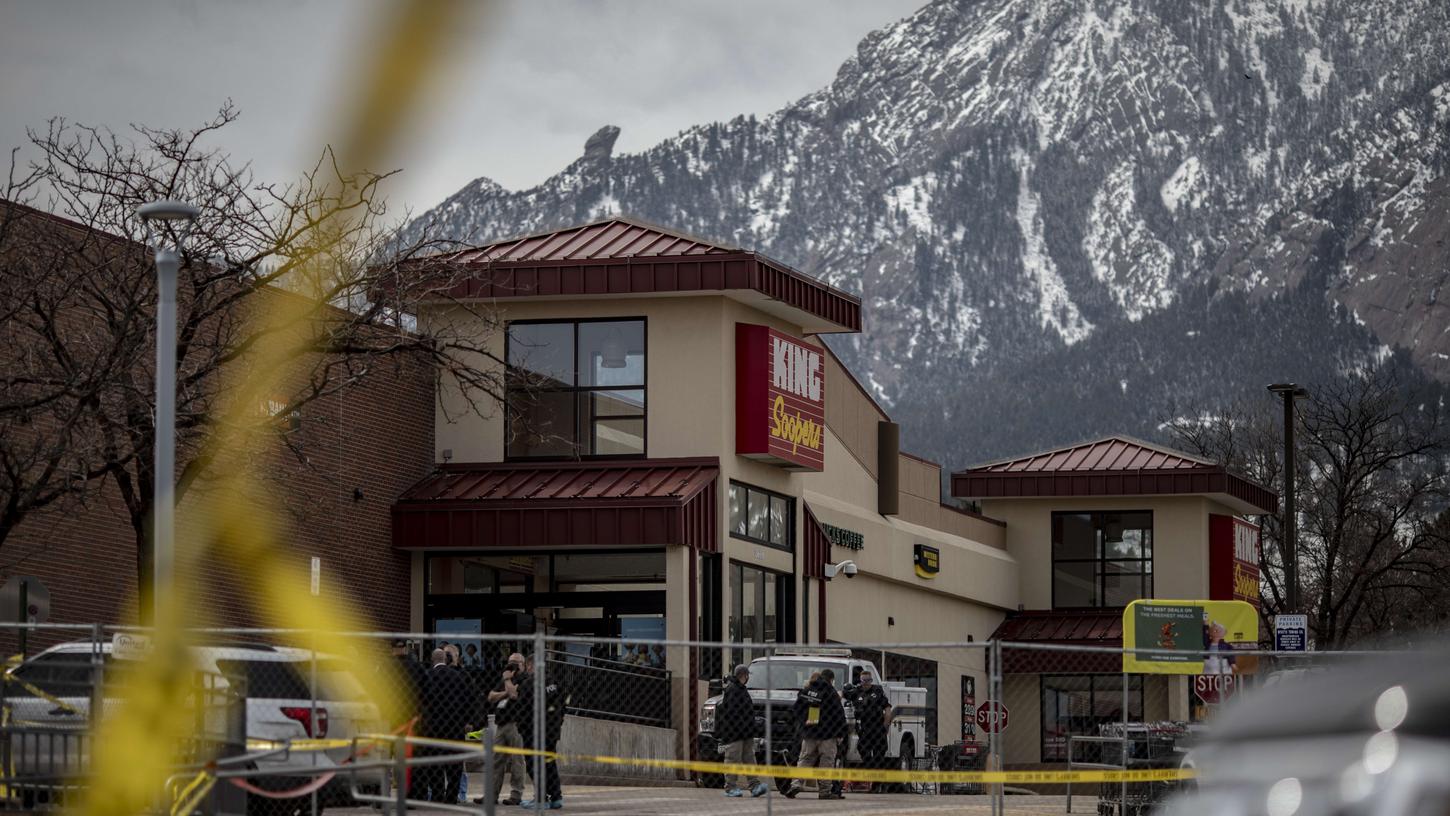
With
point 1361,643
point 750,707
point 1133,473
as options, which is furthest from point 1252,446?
point 750,707

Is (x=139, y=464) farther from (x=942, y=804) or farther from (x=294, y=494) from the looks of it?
(x=942, y=804)

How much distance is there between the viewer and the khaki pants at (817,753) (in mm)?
25656

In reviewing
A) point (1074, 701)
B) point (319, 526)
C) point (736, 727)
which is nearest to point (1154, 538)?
point (1074, 701)

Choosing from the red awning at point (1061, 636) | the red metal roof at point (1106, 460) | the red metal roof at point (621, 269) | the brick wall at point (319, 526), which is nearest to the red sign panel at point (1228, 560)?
the red metal roof at point (1106, 460)

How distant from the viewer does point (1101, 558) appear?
5416cm

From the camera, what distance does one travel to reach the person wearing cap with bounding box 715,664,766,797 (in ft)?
83.1

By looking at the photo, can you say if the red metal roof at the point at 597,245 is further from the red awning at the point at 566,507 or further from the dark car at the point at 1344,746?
the dark car at the point at 1344,746

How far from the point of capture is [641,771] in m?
28.9

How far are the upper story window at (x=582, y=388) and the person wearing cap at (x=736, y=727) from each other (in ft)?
29.3

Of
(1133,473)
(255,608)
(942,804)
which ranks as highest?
(1133,473)

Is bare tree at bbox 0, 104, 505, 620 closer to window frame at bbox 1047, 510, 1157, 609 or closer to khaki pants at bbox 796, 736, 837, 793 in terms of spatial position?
khaki pants at bbox 796, 736, 837, 793

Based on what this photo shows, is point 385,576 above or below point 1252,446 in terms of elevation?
below

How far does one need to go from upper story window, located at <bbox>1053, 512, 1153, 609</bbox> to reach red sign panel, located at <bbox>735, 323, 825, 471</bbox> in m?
19.0

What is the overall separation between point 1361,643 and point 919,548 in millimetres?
25881
